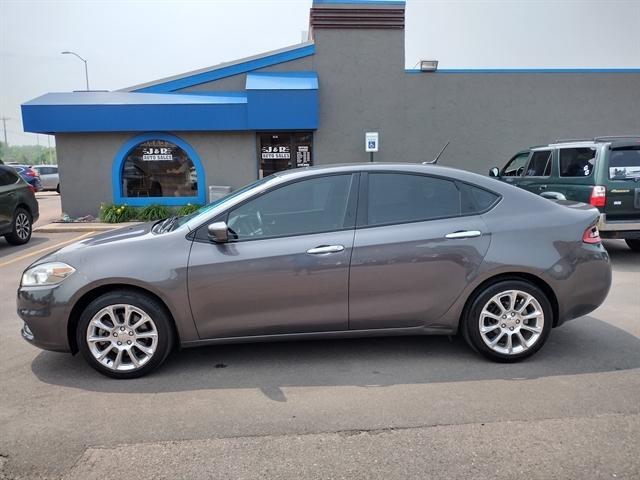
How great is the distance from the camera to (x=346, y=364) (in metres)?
4.12

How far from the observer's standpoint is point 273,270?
150 inches

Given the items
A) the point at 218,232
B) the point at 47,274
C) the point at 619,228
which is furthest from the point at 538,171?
the point at 47,274

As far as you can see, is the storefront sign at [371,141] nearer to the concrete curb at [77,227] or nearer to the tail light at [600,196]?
the concrete curb at [77,227]

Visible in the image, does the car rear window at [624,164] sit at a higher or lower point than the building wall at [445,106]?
lower

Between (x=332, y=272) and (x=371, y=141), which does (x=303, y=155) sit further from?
(x=332, y=272)

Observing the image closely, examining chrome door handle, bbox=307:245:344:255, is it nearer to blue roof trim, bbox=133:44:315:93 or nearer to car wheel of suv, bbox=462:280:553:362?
car wheel of suv, bbox=462:280:553:362

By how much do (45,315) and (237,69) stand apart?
10876 millimetres

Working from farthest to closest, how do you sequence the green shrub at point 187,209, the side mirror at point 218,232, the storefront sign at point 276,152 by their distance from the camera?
the storefront sign at point 276,152
the green shrub at point 187,209
the side mirror at point 218,232

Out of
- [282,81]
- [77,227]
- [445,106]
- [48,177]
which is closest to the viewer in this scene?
[77,227]

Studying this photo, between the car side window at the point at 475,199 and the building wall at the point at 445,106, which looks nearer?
the car side window at the point at 475,199

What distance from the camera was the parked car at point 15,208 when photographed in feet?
31.8

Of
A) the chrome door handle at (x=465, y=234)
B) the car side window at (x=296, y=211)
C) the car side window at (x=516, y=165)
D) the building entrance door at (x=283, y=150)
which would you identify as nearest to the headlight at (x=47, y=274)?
the car side window at (x=296, y=211)

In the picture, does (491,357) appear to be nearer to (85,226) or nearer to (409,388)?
(409,388)

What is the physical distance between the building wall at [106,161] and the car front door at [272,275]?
9.56 m
